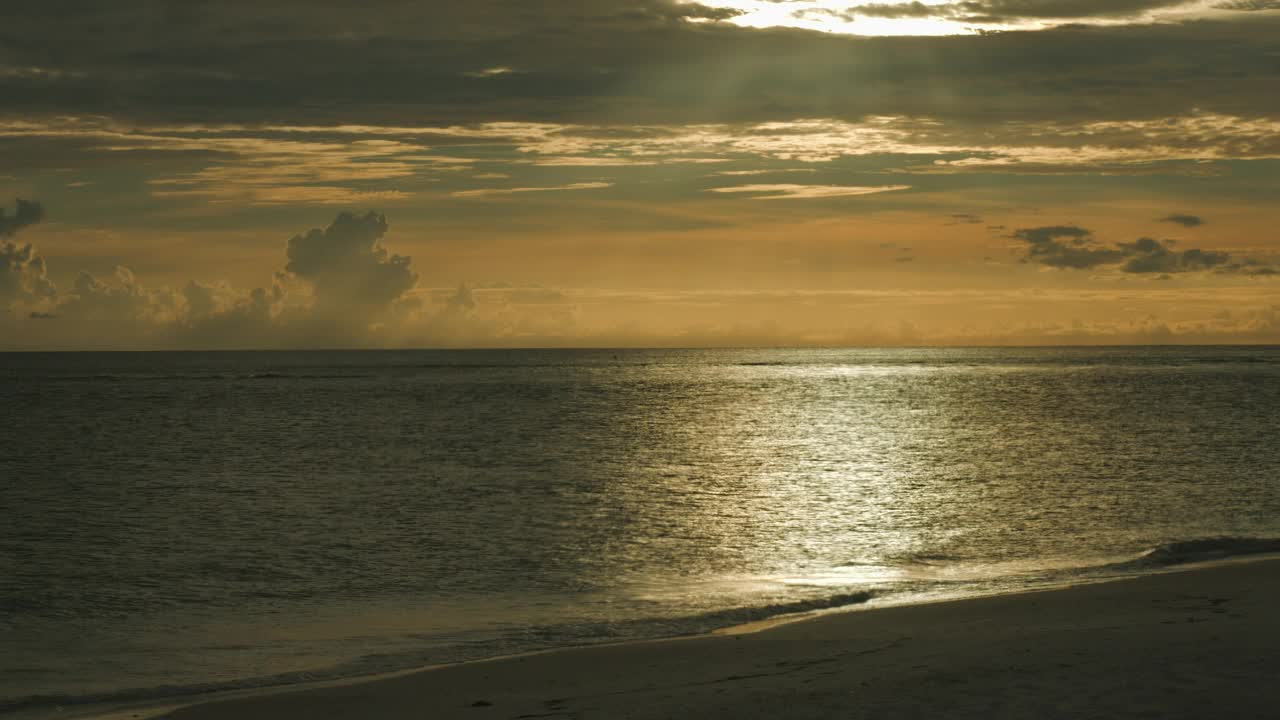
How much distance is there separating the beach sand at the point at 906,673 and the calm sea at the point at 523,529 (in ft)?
6.99

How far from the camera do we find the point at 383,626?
63.2 ft

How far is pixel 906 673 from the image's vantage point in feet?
42.8

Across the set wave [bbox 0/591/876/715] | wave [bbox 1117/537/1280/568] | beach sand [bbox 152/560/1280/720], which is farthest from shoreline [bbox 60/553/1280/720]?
wave [bbox 1117/537/1280/568]

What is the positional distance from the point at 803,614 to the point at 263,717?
943cm

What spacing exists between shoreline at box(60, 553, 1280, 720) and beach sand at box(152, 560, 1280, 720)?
5cm

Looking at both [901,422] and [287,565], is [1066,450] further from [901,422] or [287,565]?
[287,565]

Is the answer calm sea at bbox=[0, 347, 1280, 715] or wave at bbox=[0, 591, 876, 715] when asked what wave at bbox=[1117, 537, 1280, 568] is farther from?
wave at bbox=[0, 591, 876, 715]

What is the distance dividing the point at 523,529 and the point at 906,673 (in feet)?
64.0

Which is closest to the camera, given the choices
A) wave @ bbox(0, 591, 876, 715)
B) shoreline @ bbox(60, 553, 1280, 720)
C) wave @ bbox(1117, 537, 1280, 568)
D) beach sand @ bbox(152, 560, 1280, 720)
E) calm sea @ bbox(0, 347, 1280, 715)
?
beach sand @ bbox(152, 560, 1280, 720)

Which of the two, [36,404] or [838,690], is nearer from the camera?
[838,690]

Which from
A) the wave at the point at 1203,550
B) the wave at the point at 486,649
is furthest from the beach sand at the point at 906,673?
the wave at the point at 1203,550

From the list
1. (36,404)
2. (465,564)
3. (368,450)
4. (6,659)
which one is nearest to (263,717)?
(6,659)

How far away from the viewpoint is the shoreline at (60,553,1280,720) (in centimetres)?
1352

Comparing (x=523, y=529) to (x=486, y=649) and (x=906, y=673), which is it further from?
(x=906, y=673)
